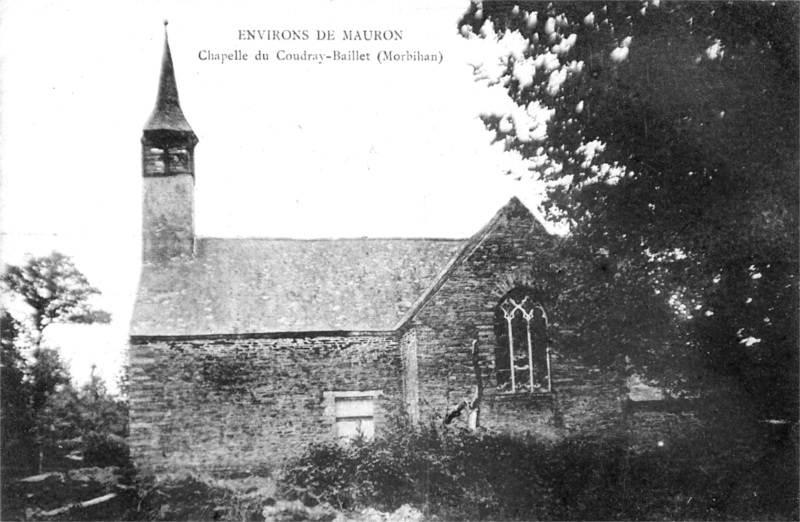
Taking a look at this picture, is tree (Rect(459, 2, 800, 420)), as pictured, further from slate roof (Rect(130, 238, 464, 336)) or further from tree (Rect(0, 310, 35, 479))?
tree (Rect(0, 310, 35, 479))

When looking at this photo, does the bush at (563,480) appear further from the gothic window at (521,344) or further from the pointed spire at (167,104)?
the pointed spire at (167,104)

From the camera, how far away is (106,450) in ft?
34.3

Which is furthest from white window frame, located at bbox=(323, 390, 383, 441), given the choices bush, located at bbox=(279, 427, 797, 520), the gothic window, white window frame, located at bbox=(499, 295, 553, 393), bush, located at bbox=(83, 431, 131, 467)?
bush, located at bbox=(83, 431, 131, 467)

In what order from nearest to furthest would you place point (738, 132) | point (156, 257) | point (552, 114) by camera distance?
1. point (738, 132)
2. point (552, 114)
3. point (156, 257)

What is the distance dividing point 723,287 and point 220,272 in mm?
8456

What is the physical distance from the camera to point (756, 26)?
9484 millimetres

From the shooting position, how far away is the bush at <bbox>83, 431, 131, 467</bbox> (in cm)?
1021

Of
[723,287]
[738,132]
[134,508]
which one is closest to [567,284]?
[723,287]

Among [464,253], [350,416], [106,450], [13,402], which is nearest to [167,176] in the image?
[13,402]

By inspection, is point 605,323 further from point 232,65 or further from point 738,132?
point 232,65

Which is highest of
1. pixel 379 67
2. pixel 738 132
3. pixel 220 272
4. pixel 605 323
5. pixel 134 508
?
pixel 379 67

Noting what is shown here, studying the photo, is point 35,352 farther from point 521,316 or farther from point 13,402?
point 521,316

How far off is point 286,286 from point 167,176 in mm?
2889

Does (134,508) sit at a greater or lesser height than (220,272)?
lesser
